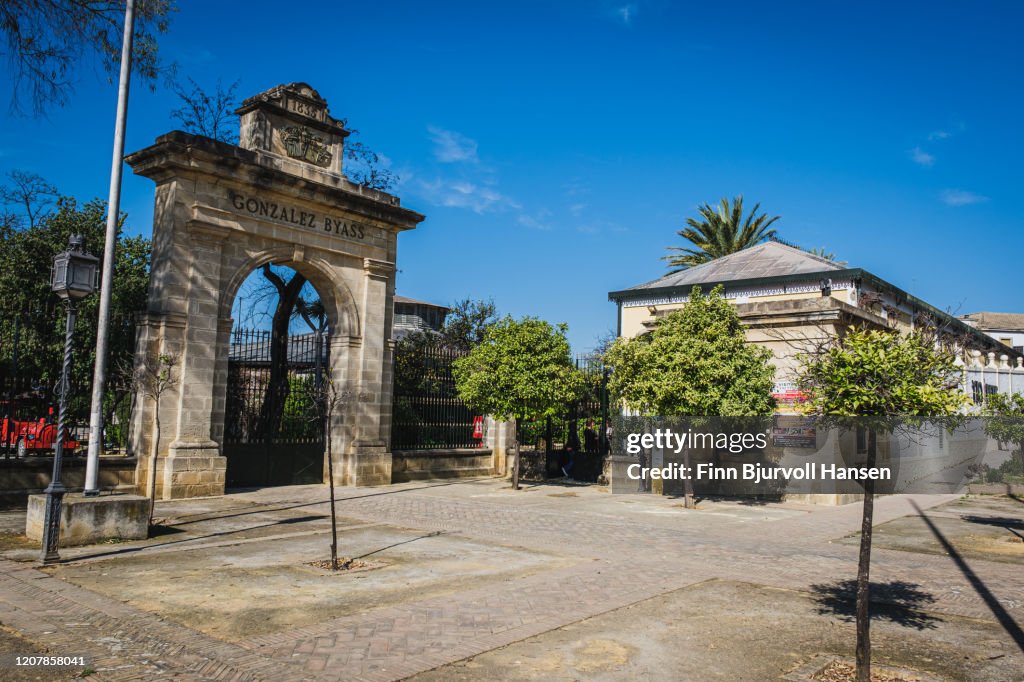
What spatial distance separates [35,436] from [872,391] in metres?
16.5

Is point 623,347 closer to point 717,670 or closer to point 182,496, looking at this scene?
point 182,496

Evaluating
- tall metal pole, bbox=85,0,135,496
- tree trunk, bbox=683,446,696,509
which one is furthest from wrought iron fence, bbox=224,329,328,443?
tree trunk, bbox=683,446,696,509

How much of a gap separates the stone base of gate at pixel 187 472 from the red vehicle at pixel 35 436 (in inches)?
64.3

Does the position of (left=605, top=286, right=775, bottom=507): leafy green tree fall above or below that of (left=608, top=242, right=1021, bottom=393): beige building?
below

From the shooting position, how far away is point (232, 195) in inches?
648

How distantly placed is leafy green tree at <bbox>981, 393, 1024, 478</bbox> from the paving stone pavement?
9.82 metres

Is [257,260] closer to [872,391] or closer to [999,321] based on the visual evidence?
[872,391]

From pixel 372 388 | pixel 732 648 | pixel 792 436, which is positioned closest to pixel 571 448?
pixel 372 388

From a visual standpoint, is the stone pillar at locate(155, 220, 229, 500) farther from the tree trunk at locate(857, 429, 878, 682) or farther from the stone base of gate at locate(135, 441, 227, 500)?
the tree trunk at locate(857, 429, 878, 682)

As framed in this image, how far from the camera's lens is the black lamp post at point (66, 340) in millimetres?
8719

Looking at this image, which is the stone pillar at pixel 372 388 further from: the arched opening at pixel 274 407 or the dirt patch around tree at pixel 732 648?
the dirt patch around tree at pixel 732 648

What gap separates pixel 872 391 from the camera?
5.44 meters

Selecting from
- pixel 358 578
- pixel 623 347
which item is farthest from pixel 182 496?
pixel 623 347

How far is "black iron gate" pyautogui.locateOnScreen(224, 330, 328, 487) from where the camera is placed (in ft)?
57.8
